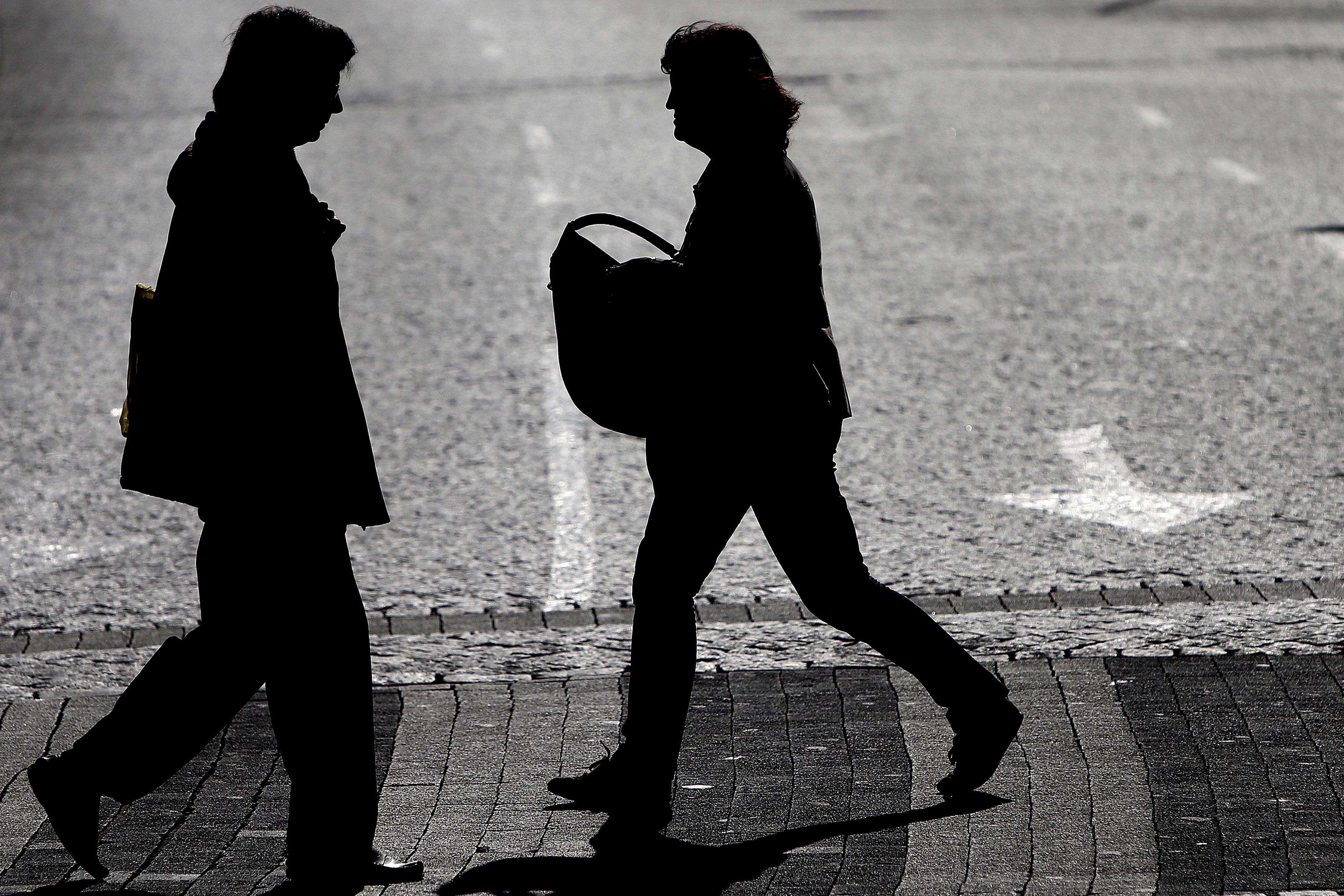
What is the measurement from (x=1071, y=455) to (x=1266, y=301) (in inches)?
114

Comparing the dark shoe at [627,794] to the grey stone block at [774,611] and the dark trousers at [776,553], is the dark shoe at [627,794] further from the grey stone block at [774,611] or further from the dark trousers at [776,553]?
the grey stone block at [774,611]

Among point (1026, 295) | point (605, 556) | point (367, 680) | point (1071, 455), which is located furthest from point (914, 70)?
point (367, 680)

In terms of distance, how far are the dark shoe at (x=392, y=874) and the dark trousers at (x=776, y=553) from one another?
2.04 ft

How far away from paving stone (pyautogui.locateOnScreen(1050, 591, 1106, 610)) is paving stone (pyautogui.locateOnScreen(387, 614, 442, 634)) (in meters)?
1.99

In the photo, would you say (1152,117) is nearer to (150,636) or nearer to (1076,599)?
(1076,599)

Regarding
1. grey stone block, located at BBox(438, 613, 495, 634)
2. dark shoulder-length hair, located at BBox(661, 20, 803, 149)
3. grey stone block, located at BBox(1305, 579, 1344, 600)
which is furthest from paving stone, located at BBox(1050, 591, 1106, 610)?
dark shoulder-length hair, located at BBox(661, 20, 803, 149)

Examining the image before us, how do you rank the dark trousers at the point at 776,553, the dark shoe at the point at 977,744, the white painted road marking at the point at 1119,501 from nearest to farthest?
the dark trousers at the point at 776,553
the dark shoe at the point at 977,744
the white painted road marking at the point at 1119,501

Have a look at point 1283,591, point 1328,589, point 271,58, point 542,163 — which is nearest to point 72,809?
point 271,58

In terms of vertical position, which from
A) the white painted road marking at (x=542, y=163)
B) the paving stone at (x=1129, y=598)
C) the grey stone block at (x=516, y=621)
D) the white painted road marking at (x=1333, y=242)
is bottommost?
the paving stone at (x=1129, y=598)

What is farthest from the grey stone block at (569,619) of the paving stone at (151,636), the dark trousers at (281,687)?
the dark trousers at (281,687)

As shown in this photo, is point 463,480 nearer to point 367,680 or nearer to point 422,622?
point 422,622

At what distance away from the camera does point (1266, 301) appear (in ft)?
32.6

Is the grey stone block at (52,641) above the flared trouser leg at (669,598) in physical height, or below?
below

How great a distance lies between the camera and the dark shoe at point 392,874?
166 inches
